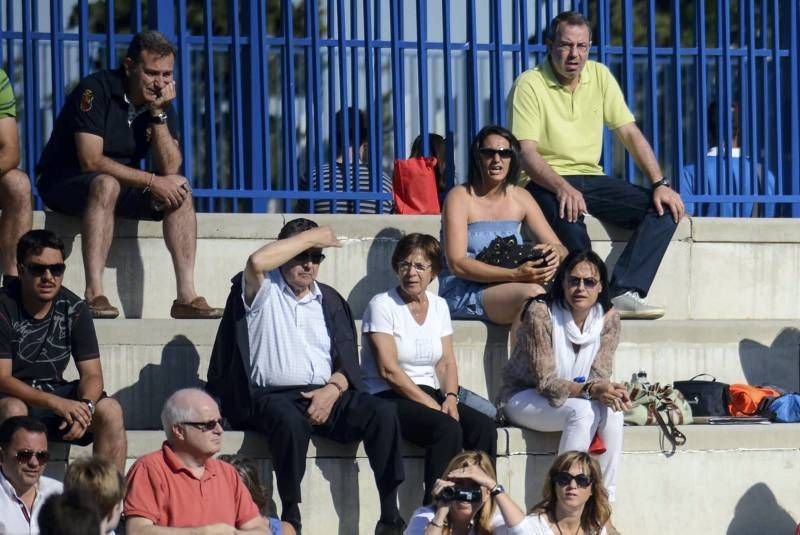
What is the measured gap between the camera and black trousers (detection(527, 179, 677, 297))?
32.9 ft

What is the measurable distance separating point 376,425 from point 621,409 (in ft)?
3.84

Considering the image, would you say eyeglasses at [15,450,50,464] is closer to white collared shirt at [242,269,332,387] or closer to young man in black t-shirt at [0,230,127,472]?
young man in black t-shirt at [0,230,127,472]

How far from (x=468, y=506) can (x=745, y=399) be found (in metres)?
2.23

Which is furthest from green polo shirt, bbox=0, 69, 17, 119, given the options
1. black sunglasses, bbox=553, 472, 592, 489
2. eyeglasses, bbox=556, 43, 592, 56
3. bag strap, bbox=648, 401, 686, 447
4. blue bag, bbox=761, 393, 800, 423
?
blue bag, bbox=761, 393, 800, 423

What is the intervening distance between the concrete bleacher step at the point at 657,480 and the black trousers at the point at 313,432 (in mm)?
183

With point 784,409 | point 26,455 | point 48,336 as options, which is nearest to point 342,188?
point 784,409

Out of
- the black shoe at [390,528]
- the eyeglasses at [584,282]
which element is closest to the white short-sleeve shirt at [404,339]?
the eyeglasses at [584,282]

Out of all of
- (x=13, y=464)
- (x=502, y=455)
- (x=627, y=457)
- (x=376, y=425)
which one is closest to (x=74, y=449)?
(x=13, y=464)

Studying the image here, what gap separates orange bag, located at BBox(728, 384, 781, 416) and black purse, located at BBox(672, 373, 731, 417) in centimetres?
3

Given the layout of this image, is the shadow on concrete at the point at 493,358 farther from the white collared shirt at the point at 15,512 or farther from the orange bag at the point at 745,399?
the white collared shirt at the point at 15,512

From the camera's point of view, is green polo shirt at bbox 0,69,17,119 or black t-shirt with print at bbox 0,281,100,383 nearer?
black t-shirt with print at bbox 0,281,100,383

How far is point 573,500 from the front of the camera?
8000mm

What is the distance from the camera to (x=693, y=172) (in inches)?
456

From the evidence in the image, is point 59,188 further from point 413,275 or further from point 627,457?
point 627,457
